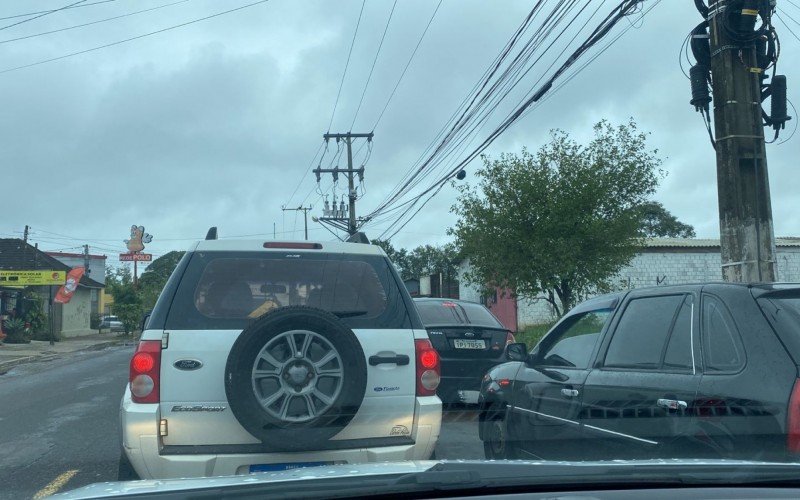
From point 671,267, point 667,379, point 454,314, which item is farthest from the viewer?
point 671,267

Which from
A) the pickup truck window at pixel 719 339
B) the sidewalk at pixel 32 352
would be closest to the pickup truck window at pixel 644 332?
the pickup truck window at pixel 719 339

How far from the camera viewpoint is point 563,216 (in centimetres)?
1747

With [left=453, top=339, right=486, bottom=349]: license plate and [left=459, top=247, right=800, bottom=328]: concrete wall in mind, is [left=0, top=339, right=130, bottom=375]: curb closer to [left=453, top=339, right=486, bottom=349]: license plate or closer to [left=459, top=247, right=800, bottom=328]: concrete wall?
[left=459, top=247, right=800, bottom=328]: concrete wall

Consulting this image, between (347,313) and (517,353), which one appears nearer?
(347,313)

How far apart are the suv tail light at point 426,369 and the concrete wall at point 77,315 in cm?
4070

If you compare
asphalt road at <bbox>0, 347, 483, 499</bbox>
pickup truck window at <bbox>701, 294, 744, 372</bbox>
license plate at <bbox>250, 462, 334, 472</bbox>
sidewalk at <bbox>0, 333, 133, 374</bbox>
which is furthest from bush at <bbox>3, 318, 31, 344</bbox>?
pickup truck window at <bbox>701, 294, 744, 372</bbox>

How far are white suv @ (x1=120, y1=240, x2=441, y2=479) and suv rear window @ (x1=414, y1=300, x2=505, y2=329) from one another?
5.27m

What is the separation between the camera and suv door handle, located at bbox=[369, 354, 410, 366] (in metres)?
4.91

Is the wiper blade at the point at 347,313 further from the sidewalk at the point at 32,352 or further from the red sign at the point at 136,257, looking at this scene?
the red sign at the point at 136,257

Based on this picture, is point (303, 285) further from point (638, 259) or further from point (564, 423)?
point (638, 259)

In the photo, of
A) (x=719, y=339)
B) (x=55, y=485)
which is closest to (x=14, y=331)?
(x=55, y=485)

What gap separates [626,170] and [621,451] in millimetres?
13841

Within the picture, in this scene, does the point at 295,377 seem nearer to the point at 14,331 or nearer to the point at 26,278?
the point at 14,331

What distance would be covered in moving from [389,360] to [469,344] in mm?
5260
